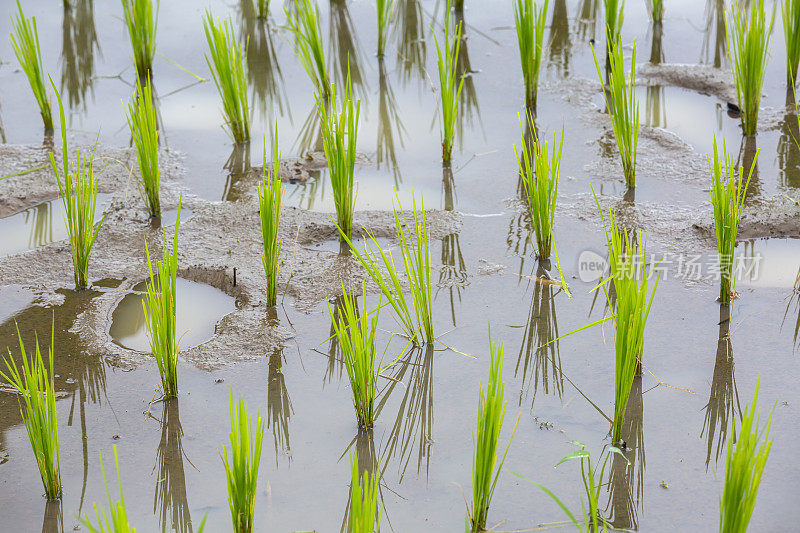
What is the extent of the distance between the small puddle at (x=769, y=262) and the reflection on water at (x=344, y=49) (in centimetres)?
217

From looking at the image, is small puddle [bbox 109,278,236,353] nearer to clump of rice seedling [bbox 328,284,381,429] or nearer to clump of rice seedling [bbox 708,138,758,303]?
clump of rice seedling [bbox 328,284,381,429]

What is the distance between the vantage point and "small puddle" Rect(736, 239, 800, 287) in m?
3.04

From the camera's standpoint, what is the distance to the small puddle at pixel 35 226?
11.3 ft

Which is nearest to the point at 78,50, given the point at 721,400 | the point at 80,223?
the point at 80,223

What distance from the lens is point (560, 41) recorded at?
4922mm

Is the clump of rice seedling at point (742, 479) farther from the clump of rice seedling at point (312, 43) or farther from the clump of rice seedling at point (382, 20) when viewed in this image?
the clump of rice seedling at point (382, 20)

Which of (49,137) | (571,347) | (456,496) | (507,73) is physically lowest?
(456,496)

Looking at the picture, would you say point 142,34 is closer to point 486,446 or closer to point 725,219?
point 725,219

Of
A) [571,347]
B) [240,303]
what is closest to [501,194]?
[571,347]

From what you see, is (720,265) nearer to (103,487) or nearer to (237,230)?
(237,230)

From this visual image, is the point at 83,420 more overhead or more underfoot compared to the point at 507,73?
more underfoot

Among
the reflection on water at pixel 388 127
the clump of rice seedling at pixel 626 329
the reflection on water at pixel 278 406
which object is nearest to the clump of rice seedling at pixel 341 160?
the reflection on water at pixel 388 127

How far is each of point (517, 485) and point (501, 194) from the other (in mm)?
1664

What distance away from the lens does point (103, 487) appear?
230 cm
